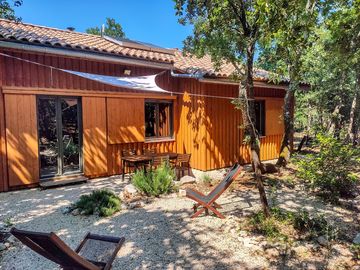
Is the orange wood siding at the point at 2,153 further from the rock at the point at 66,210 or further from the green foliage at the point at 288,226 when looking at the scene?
the green foliage at the point at 288,226

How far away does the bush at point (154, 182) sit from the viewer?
592 centimetres

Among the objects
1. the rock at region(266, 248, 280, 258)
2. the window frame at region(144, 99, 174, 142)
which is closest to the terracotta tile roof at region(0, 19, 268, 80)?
the window frame at region(144, 99, 174, 142)

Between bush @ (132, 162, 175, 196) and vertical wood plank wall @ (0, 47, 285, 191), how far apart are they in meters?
2.33

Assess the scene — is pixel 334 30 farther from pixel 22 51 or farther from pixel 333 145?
pixel 22 51

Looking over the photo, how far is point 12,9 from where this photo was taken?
5.73 meters

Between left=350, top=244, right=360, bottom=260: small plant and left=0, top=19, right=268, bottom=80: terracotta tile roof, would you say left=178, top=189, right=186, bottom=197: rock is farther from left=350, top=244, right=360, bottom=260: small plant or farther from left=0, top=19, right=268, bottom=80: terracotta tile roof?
left=350, top=244, right=360, bottom=260: small plant

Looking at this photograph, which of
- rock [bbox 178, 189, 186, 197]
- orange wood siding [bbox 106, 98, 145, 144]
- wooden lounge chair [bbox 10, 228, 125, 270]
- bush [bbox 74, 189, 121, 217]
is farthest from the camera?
orange wood siding [bbox 106, 98, 145, 144]

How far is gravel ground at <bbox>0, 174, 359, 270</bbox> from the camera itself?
10.9 ft

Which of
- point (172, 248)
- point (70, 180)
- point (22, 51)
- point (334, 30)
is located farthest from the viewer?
point (70, 180)

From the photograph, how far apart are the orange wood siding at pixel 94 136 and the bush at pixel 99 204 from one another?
2443 mm

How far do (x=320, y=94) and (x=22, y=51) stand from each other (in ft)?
51.7

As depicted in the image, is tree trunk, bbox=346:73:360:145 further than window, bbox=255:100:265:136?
Yes

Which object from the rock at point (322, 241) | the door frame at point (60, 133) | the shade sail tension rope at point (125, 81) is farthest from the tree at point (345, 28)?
the door frame at point (60, 133)

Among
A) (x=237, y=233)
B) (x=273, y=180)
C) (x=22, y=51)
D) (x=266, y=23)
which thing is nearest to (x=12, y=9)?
(x=22, y=51)
